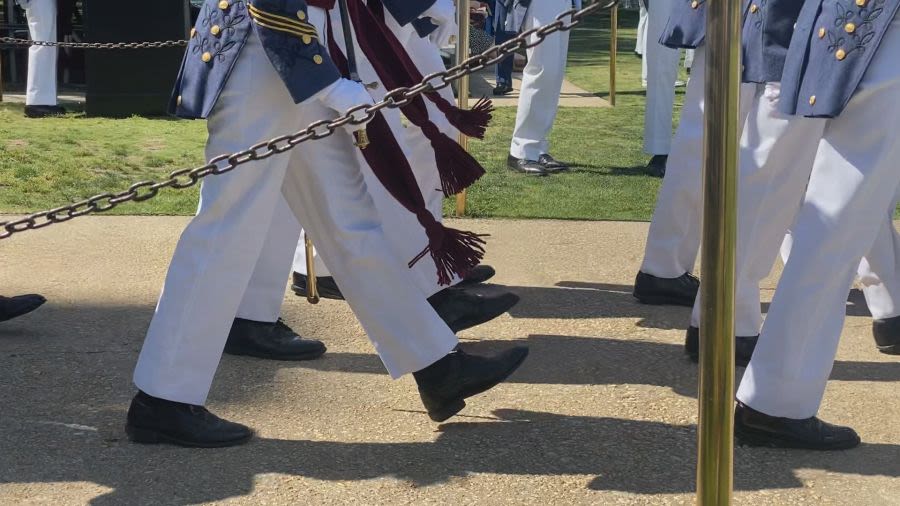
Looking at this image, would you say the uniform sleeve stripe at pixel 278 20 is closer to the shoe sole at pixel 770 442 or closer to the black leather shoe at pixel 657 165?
the shoe sole at pixel 770 442

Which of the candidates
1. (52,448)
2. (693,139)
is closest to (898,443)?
(693,139)

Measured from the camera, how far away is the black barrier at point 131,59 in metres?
10.1

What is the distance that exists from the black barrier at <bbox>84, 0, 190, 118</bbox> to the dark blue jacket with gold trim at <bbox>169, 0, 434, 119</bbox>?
22.8ft

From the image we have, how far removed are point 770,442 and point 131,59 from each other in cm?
781

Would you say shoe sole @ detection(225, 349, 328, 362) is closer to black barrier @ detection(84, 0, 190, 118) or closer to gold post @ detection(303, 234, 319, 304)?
gold post @ detection(303, 234, 319, 304)

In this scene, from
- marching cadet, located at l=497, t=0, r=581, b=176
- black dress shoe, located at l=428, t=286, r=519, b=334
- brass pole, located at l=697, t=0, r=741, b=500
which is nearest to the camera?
brass pole, located at l=697, t=0, r=741, b=500

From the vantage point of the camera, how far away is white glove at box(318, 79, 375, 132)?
328 centimetres

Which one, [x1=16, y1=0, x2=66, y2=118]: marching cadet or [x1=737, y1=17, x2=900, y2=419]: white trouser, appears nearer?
[x1=737, y1=17, x2=900, y2=419]: white trouser

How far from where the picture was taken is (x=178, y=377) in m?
3.46

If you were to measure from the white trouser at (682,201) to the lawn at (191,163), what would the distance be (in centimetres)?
162

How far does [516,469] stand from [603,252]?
8.33 ft

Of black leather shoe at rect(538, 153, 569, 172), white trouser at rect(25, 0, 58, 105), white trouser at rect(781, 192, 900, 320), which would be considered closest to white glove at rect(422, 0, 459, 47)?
white trouser at rect(781, 192, 900, 320)

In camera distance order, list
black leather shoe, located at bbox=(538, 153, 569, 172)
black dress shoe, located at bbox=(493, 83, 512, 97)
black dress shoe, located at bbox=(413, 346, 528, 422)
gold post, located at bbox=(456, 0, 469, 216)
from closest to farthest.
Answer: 1. black dress shoe, located at bbox=(413, 346, 528, 422)
2. gold post, located at bbox=(456, 0, 469, 216)
3. black leather shoe, located at bbox=(538, 153, 569, 172)
4. black dress shoe, located at bbox=(493, 83, 512, 97)

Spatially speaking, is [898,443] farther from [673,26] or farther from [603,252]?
[603,252]
